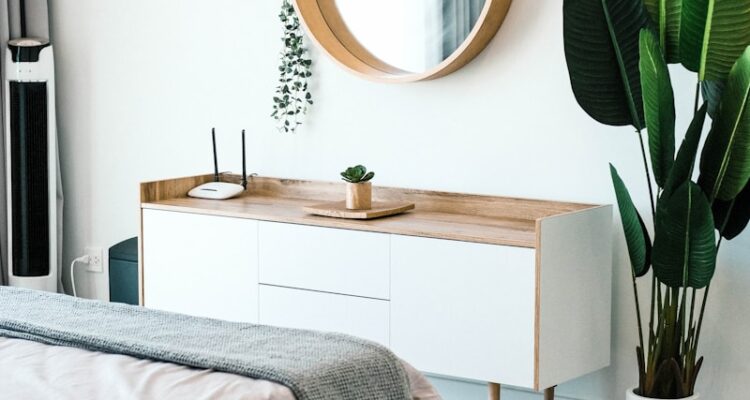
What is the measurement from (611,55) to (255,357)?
1.27 m

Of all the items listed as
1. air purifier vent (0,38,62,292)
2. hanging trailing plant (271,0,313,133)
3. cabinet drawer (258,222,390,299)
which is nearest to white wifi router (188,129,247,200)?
hanging trailing plant (271,0,313,133)

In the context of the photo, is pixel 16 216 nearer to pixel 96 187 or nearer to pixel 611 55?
pixel 96 187

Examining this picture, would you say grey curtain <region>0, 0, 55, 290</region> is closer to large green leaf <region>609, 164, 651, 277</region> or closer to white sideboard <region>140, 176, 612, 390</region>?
white sideboard <region>140, 176, 612, 390</region>

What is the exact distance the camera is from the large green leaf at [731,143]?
2.48 m

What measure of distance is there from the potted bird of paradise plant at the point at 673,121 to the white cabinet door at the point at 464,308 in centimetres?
30

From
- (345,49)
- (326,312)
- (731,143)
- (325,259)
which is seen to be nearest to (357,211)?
(325,259)

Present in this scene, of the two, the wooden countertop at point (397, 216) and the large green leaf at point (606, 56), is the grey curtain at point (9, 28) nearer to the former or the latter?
the wooden countertop at point (397, 216)

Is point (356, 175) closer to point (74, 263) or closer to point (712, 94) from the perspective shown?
point (712, 94)

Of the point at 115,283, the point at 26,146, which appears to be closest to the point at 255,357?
the point at 115,283

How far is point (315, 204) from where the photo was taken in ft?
10.9

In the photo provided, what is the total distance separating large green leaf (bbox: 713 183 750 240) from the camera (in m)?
2.68

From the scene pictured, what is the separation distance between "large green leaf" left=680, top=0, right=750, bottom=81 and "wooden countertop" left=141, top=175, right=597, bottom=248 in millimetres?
555

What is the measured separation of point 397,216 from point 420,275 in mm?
315

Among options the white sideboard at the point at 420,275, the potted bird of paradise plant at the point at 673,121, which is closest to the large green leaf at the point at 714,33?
the potted bird of paradise plant at the point at 673,121
